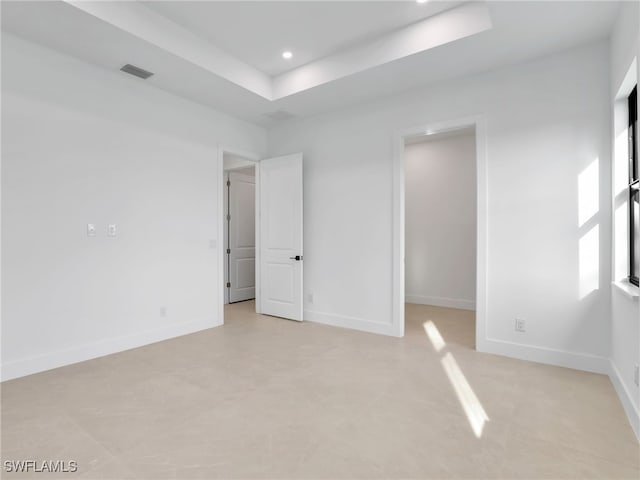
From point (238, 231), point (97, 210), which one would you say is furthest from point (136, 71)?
point (238, 231)

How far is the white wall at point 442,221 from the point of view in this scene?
5691 millimetres

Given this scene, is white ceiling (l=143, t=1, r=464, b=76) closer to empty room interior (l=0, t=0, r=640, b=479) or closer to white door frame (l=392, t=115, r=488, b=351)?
empty room interior (l=0, t=0, r=640, b=479)

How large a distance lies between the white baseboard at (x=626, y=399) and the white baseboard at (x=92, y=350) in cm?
399

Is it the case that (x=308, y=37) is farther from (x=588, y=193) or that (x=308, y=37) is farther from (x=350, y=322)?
(x=350, y=322)

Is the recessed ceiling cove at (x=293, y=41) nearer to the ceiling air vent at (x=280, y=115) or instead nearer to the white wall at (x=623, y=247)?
the ceiling air vent at (x=280, y=115)

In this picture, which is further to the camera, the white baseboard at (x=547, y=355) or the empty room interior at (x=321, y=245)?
the white baseboard at (x=547, y=355)

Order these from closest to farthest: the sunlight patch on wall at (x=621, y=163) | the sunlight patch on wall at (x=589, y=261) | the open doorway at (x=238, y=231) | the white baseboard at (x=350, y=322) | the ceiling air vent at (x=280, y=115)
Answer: the sunlight patch on wall at (x=621, y=163)
the sunlight patch on wall at (x=589, y=261)
the white baseboard at (x=350, y=322)
the ceiling air vent at (x=280, y=115)
the open doorway at (x=238, y=231)

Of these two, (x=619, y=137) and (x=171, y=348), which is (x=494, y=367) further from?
(x=171, y=348)

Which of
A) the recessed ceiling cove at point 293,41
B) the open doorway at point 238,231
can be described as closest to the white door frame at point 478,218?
the recessed ceiling cove at point 293,41

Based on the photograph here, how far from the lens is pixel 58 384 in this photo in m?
2.70

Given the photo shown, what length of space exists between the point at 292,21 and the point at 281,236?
264 centimetres

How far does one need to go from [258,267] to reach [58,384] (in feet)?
9.25

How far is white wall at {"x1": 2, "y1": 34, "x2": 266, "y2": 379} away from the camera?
2.86 m

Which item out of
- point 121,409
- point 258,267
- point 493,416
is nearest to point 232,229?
point 258,267
